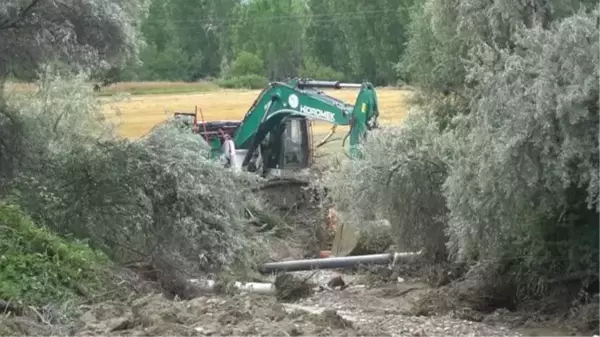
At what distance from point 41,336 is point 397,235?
1081cm

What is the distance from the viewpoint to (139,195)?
50.6 feet

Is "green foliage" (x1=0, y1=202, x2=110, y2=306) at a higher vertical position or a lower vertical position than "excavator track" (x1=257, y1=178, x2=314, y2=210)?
higher

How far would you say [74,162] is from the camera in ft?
51.2

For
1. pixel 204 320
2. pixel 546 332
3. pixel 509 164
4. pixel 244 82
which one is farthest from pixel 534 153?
pixel 244 82

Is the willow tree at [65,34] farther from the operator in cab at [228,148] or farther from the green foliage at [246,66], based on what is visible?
the green foliage at [246,66]

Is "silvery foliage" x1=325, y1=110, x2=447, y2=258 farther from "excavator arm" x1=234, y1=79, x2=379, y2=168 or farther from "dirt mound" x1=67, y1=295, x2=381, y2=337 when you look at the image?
"dirt mound" x1=67, y1=295, x2=381, y2=337

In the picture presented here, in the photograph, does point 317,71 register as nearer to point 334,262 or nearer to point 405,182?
point 334,262

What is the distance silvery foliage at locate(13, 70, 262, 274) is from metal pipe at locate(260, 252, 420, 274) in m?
4.98

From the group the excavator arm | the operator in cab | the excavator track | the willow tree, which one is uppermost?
the willow tree

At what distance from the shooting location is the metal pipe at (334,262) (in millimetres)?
21562

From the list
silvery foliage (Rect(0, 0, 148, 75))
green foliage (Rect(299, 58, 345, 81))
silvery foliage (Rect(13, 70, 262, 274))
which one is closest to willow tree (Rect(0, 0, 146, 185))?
silvery foliage (Rect(0, 0, 148, 75))

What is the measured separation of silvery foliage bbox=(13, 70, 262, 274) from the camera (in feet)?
50.3

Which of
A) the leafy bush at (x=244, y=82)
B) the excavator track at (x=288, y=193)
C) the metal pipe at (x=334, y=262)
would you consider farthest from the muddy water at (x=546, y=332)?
the leafy bush at (x=244, y=82)

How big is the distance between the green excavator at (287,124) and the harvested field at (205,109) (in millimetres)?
651
